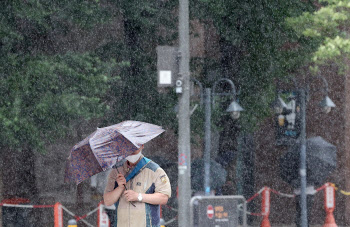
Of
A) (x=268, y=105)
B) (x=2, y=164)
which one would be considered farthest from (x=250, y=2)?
(x=2, y=164)

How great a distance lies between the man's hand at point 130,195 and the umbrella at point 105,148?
0.87 feet

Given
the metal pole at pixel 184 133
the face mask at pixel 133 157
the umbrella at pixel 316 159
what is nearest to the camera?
the face mask at pixel 133 157

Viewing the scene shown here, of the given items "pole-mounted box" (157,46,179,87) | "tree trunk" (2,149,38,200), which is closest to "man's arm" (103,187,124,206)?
"pole-mounted box" (157,46,179,87)

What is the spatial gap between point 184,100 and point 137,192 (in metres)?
6.03

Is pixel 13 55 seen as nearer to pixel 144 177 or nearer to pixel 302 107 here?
pixel 302 107

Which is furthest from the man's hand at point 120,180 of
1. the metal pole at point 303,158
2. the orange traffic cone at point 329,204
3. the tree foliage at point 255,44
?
the orange traffic cone at point 329,204

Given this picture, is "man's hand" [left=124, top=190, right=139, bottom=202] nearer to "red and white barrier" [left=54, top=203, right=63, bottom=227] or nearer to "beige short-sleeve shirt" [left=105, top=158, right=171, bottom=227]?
"beige short-sleeve shirt" [left=105, top=158, right=171, bottom=227]

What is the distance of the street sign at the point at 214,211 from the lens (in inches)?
362

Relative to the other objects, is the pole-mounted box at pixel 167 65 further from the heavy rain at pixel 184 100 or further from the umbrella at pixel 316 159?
the umbrella at pixel 316 159

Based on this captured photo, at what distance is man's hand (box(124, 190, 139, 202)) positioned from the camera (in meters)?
5.48

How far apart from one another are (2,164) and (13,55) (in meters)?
4.90

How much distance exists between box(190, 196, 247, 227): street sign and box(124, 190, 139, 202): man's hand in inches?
145

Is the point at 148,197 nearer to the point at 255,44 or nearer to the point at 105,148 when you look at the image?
the point at 105,148

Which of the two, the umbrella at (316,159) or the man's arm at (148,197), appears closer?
the man's arm at (148,197)
